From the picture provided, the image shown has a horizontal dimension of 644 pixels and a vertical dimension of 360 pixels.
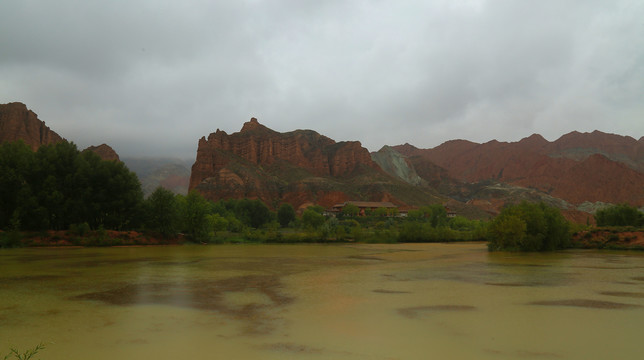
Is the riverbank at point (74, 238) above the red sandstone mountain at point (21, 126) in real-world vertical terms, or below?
below

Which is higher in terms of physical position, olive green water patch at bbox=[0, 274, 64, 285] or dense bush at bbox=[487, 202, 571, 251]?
dense bush at bbox=[487, 202, 571, 251]

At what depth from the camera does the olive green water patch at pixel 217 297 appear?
40.2 feet

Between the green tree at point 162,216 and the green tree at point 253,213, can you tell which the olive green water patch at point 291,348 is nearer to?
the green tree at point 162,216

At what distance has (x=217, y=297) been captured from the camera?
1495 centimetres

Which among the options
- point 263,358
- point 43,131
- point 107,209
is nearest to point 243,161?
point 43,131

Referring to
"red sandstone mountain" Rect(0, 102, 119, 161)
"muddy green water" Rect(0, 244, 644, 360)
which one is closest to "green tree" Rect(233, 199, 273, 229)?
"red sandstone mountain" Rect(0, 102, 119, 161)

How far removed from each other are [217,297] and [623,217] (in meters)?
59.3

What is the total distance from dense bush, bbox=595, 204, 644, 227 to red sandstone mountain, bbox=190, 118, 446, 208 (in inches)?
3237

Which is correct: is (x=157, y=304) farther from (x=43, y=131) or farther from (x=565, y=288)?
(x=43, y=131)

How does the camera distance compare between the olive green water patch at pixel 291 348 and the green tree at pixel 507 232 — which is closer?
the olive green water patch at pixel 291 348

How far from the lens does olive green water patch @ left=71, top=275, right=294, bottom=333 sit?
482 inches

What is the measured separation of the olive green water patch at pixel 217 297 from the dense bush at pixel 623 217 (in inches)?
2181

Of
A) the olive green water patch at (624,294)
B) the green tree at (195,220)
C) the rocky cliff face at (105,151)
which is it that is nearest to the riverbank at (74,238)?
the green tree at (195,220)

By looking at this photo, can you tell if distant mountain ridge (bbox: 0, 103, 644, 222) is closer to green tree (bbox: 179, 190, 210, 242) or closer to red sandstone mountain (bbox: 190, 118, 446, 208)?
red sandstone mountain (bbox: 190, 118, 446, 208)
